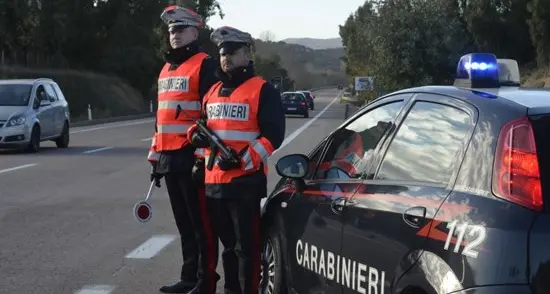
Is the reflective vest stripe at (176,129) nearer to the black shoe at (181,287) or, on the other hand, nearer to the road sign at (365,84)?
the black shoe at (181,287)

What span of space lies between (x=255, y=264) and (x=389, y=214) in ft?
5.79

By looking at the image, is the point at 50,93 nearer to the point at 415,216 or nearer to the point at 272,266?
the point at 272,266

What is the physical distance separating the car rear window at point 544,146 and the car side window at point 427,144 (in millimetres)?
337

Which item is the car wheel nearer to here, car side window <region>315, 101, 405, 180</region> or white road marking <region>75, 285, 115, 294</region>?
white road marking <region>75, 285, 115, 294</region>

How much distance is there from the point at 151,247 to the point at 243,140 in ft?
10.4

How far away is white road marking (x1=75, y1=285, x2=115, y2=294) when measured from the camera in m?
6.47

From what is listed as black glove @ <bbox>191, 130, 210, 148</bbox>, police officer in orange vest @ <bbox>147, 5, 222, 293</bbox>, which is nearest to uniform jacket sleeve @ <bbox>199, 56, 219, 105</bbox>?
police officer in orange vest @ <bbox>147, 5, 222, 293</bbox>

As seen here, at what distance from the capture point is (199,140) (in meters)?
5.57

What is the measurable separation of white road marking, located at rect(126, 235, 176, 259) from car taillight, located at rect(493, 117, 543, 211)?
500 centimetres

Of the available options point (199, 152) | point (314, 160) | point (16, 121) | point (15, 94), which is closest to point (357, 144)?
point (314, 160)

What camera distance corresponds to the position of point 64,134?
21.4 metres

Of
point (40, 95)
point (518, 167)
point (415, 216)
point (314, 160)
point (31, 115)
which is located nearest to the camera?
point (518, 167)

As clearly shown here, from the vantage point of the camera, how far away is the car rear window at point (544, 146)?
3.24m

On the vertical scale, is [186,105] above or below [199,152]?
above
